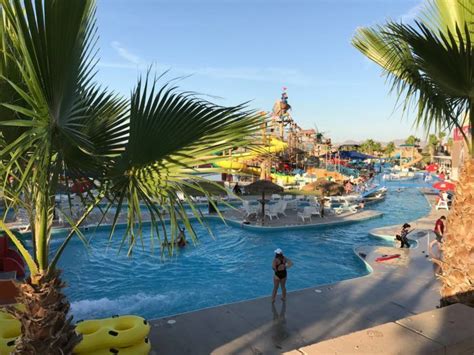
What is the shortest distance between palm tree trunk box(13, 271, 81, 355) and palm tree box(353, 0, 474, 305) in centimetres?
387

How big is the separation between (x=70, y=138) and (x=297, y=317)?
5.61 m

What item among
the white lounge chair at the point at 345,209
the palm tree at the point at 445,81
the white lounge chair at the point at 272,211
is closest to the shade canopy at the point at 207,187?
the palm tree at the point at 445,81

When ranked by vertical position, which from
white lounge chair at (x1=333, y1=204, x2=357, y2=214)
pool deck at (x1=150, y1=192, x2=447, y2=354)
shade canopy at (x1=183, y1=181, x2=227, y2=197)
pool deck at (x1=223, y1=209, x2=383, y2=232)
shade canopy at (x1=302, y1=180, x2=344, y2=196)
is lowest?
pool deck at (x1=150, y1=192, x2=447, y2=354)

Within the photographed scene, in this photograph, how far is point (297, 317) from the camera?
6.77m

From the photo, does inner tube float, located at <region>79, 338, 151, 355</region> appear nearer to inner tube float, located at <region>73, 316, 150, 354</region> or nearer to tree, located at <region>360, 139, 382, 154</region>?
inner tube float, located at <region>73, 316, 150, 354</region>

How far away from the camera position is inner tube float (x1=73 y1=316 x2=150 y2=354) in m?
4.61

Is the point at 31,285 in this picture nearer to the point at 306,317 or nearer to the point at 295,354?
the point at 295,354

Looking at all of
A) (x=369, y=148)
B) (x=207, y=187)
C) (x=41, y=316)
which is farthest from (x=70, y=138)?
(x=369, y=148)

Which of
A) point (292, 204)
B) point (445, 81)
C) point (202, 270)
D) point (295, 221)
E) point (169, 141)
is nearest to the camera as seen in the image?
point (169, 141)

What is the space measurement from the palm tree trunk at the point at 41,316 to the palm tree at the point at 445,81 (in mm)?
3871

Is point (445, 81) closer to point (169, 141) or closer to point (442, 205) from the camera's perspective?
point (169, 141)

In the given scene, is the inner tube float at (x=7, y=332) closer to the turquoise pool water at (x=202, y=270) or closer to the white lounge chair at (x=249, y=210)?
the turquoise pool water at (x=202, y=270)

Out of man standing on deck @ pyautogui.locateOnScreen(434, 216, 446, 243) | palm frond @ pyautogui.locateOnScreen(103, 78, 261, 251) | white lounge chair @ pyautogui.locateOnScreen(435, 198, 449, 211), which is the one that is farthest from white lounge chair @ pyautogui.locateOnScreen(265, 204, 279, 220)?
palm frond @ pyautogui.locateOnScreen(103, 78, 261, 251)

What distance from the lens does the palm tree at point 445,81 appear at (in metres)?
3.70
